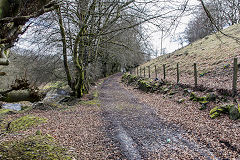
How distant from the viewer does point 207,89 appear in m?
7.49

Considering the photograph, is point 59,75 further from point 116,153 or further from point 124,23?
point 116,153

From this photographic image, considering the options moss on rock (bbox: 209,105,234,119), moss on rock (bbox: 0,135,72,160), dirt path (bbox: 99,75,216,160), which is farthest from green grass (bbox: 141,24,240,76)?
moss on rock (bbox: 0,135,72,160)

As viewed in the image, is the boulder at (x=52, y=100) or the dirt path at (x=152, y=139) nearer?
the dirt path at (x=152, y=139)

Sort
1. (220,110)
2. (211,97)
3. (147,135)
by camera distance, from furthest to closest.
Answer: (211,97) < (220,110) < (147,135)

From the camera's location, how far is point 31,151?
3037 mm

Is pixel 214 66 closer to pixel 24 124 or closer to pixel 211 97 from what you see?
pixel 211 97

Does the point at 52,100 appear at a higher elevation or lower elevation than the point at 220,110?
lower

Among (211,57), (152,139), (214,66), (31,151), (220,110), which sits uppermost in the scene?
(211,57)

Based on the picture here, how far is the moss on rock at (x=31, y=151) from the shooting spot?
2.81 m

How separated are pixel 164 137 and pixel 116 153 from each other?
1456 millimetres

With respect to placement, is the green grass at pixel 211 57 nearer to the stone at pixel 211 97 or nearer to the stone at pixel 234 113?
the stone at pixel 211 97

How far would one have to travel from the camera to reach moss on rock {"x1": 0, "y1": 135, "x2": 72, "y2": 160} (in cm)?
281

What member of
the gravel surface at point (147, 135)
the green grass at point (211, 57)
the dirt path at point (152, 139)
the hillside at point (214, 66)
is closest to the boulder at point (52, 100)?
the gravel surface at point (147, 135)

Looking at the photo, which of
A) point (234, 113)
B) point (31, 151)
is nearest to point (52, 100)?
point (31, 151)
